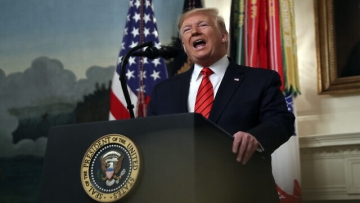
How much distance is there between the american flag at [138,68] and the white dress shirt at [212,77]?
192 cm

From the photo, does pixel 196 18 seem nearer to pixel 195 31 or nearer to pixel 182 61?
pixel 195 31

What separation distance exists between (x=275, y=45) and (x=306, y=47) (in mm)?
368

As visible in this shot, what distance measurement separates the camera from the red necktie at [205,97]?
2.43 metres

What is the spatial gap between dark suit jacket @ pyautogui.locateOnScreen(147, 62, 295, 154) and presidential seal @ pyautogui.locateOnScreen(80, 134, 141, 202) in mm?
684

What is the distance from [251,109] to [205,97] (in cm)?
24

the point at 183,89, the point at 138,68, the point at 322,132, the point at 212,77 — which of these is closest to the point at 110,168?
the point at 183,89

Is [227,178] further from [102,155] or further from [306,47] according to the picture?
[306,47]

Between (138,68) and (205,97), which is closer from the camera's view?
(205,97)

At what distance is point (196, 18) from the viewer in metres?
2.74

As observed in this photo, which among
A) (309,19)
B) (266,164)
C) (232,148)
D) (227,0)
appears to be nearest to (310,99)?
(309,19)

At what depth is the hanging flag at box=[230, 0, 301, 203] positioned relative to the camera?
384cm

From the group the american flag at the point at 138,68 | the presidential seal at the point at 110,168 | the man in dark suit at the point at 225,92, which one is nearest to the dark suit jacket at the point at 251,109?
the man in dark suit at the point at 225,92

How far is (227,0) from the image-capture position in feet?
15.8

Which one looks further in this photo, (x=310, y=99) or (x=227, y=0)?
Result: (x=227, y=0)
